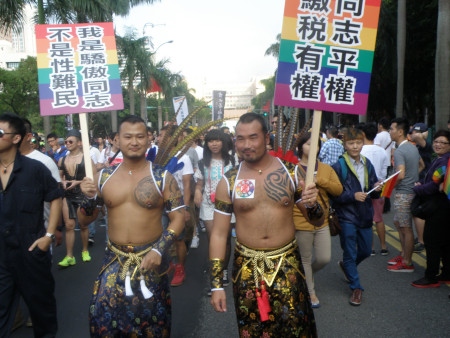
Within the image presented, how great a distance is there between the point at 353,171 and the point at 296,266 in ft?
7.63

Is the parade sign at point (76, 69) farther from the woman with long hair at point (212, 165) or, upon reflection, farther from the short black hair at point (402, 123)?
the short black hair at point (402, 123)

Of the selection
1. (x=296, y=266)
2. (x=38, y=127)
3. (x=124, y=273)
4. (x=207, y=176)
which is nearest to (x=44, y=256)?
(x=124, y=273)

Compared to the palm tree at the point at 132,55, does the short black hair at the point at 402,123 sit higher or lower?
lower

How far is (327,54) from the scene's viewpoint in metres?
3.24

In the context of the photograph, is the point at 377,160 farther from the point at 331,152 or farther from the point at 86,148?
the point at 86,148

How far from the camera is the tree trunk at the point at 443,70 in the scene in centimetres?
1298

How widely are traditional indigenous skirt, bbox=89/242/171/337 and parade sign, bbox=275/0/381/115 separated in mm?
1471

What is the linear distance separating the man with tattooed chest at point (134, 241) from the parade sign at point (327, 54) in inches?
40.9

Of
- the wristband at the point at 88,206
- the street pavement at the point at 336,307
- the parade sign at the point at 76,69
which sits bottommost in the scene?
the street pavement at the point at 336,307

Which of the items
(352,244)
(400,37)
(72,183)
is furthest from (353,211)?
(400,37)

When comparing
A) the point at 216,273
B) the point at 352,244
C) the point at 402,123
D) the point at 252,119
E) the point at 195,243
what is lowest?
the point at 195,243

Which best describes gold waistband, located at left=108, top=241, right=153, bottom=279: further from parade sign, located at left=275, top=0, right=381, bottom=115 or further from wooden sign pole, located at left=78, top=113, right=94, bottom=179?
parade sign, located at left=275, top=0, right=381, bottom=115

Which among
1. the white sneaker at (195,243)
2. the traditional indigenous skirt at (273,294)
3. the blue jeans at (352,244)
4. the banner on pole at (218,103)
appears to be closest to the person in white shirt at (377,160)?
the blue jeans at (352,244)

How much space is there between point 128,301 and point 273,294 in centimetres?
95
